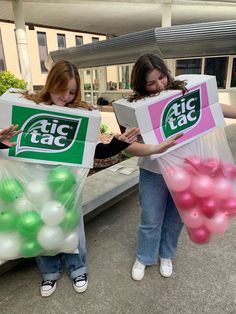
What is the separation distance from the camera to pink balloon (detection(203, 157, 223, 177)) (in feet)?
4.85

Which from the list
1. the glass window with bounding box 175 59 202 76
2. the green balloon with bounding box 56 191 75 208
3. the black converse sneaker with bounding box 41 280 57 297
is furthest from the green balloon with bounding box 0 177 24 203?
the glass window with bounding box 175 59 202 76

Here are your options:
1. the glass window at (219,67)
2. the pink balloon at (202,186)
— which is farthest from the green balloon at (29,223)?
the glass window at (219,67)

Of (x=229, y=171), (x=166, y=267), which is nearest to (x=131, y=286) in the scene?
(x=166, y=267)

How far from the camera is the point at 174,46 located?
574cm

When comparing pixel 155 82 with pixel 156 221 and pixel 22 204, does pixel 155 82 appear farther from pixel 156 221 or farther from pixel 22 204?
pixel 22 204

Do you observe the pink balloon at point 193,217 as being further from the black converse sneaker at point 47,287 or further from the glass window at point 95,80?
the glass window at point 95,80

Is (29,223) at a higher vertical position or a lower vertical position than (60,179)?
lower

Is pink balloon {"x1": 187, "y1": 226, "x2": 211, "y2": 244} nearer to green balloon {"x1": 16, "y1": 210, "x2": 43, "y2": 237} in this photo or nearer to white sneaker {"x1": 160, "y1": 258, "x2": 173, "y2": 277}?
white sneaker {"x1": 160, "y1": 258, "x2": 173, "y2": 277}

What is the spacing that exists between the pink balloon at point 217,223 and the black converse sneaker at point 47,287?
113 centimetres

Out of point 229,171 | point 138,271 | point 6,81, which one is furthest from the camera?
point 6,81

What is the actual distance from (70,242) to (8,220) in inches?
15.0

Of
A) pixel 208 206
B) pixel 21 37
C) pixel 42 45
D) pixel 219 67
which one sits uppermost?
pixel 42 45

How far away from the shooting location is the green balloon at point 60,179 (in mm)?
Answer: 1391

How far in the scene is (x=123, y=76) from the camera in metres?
12.3
